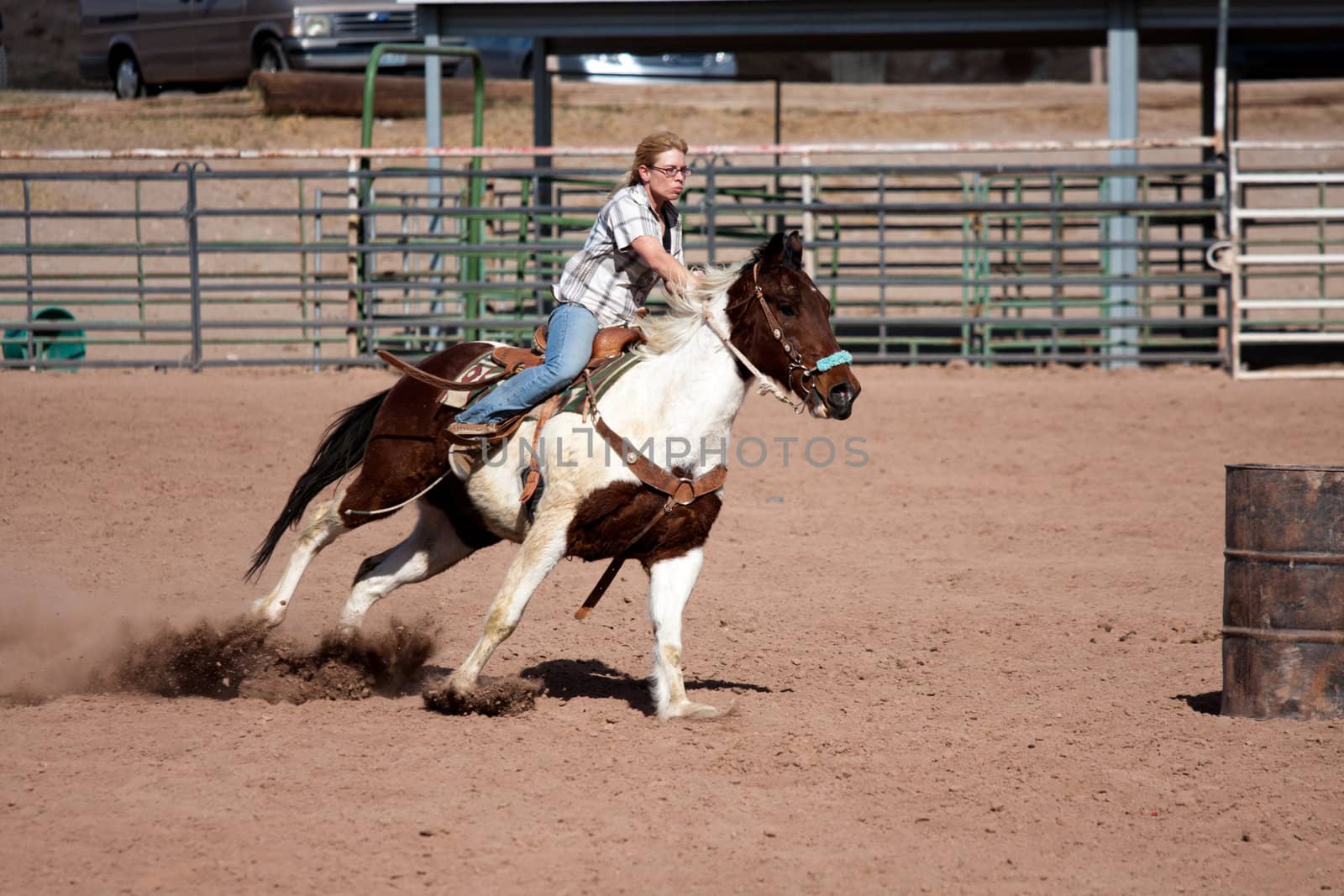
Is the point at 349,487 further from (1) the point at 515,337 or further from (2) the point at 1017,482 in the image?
(1) the point at 515,337

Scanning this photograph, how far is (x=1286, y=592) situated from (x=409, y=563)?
3.51 m

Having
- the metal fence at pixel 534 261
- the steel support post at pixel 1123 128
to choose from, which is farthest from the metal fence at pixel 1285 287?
the steel support post at pixel 1123 128

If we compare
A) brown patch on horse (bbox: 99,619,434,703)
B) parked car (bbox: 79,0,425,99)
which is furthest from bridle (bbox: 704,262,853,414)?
parked car (bbox: 79,0,425,99)

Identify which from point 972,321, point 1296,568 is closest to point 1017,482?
point 972,321

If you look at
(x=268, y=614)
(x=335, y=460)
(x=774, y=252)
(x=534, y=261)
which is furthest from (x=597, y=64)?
(x=774, y=252)

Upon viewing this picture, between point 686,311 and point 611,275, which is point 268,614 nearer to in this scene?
point 611,275

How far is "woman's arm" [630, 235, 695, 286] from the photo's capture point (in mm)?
5148

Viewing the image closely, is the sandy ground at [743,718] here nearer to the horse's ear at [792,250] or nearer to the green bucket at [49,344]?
the horse's ear at [792,250]

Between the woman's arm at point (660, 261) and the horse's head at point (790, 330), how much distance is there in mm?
221

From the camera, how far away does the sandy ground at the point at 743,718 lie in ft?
13.1

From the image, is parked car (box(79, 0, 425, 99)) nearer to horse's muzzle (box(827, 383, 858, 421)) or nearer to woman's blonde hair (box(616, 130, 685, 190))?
woman's blonde hair (box(616, 130, 685, 190))

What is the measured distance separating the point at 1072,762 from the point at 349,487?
10.2 ft

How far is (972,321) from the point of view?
14727 millimetres

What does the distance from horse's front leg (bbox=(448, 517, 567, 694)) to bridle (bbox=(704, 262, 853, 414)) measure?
36.1 inches
